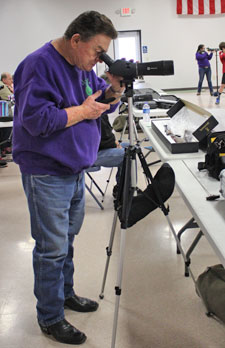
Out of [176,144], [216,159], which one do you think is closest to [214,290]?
[216,159]

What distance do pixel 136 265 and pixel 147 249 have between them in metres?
0.21

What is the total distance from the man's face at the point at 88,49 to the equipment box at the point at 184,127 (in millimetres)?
831

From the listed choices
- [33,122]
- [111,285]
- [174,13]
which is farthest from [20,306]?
[174,13]

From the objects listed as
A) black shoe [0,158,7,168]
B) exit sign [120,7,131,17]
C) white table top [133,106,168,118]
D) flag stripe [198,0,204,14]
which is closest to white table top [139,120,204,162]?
white table top [133,106,168,118]

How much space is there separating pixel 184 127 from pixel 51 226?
47.6 inches

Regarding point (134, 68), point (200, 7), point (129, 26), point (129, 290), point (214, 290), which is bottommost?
point (129, 290)

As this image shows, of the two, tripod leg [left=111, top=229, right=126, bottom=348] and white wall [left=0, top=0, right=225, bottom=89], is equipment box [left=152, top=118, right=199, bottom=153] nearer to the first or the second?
tripod leg [left=111, top=229, right=126, bottom=348]

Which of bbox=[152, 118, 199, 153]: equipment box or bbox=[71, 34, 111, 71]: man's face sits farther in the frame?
bbox=[152, 118, 199, 153]: equipment box

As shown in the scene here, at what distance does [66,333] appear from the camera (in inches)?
61.7

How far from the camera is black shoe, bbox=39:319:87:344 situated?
1.57m

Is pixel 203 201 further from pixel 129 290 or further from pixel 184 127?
pixel 184 127

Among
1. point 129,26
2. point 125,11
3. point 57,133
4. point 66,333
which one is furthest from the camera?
point 129,26

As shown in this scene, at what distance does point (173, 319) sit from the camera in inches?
66.2

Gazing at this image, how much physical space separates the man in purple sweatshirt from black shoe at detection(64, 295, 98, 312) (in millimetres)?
182
